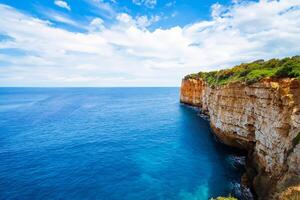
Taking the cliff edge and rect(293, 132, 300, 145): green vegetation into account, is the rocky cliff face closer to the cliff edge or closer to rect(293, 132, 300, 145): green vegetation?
the cliff edge

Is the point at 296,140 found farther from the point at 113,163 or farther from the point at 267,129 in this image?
the point at 113,163

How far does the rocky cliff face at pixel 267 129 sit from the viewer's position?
1465 centimetres

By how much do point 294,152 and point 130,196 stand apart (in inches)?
579

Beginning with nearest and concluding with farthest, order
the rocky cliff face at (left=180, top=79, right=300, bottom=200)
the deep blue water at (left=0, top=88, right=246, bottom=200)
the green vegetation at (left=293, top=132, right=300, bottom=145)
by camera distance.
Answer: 1. the green vegetation at (left=293, top=132, right=300, bottom=145)
2. the rocky cliff face at (left=180, top=79, right=300, bottom=200)
3. the deep blue water at (left=0, top=88, right=246, bottom=200)

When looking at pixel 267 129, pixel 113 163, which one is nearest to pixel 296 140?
pixel 267 129

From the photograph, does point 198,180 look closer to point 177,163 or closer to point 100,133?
point 177,163

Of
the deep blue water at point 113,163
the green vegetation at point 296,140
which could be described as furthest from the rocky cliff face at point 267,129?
the deep blue water at point 113,163

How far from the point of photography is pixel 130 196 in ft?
60.6

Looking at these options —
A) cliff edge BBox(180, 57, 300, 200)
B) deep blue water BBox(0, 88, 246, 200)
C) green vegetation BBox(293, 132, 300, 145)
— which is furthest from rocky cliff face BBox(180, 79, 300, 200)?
deep blue water BBox(0, 88, 246, 200)

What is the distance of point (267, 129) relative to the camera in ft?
63.4

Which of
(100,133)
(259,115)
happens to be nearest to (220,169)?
(259,115)

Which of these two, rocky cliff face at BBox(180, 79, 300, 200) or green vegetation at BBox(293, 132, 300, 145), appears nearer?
green vegetation at BBox(293, 132, 300, 145)

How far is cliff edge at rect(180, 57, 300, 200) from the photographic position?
47.0 feet

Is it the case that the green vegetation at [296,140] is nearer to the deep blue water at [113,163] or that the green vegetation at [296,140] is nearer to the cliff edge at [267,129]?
the cliff edge at [267,129]
